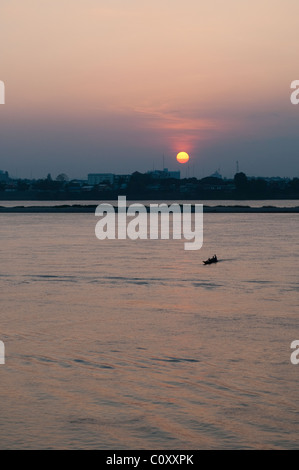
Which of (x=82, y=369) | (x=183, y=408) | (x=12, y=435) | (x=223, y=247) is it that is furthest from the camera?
(x=223, y=247)

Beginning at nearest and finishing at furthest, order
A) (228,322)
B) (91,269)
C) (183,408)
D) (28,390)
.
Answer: (183,408), (28,390), (228,322), (91,269)

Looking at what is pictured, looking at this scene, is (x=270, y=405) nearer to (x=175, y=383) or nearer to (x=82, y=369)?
(x=175, y=383)

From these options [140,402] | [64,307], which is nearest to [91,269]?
[64,307]

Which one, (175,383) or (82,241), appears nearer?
(175,383)

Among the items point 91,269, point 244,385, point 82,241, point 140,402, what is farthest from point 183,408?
point 82,241

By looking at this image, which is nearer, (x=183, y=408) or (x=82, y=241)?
(x=183, y=408)

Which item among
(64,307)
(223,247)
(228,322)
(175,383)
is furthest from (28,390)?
(223,247)

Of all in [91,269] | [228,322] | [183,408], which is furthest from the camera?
[91,269]

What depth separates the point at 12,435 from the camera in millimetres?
8594

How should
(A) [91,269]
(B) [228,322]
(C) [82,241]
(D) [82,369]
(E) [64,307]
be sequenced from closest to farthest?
(D) [82,369] < (B) [228,322] < (E) [64,307] < (A) [91,269] < (C) [82,241]

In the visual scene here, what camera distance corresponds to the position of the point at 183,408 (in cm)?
965

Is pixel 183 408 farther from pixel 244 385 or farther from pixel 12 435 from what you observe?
pixel 12 435

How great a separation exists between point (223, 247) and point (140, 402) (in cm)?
3053
